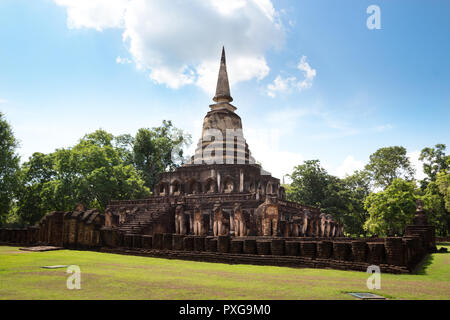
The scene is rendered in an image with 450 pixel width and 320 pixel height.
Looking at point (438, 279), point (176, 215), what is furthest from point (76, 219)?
point (438, 279)

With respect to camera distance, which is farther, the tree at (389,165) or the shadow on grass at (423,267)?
the tree at (389,165)

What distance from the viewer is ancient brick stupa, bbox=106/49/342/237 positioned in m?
21.0

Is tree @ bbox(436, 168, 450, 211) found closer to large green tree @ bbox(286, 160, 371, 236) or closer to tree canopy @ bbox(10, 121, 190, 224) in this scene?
large green tree @ bbox(286, 160, 371, 236)

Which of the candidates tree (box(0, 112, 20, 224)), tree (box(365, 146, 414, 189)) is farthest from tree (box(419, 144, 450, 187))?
tree (box(0, 112, 20, 224))

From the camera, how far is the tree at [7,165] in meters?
31.5

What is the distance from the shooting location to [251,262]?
1330 centimetres

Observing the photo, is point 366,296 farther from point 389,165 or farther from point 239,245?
point 389,165

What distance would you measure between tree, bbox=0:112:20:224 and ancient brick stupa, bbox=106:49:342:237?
10136 mm

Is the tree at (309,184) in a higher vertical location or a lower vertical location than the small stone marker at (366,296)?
higher

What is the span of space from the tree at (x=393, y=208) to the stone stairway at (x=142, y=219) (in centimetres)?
2087

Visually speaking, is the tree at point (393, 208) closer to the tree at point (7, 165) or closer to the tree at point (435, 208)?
the tree at point (435, 208)
